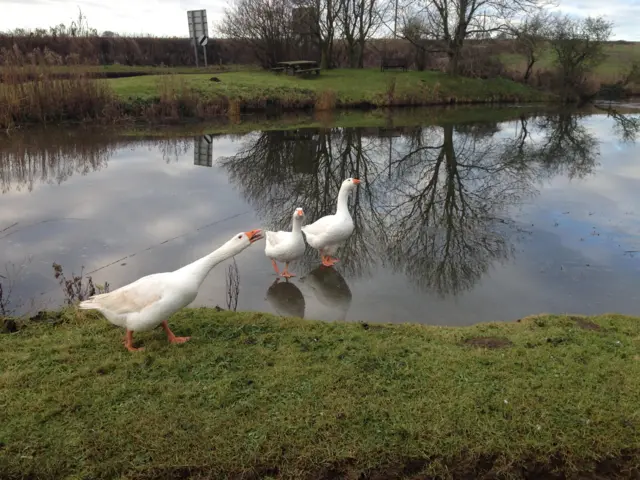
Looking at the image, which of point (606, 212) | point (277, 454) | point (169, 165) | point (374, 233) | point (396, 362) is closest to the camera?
point (277, 454)

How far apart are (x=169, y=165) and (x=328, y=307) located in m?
10.0

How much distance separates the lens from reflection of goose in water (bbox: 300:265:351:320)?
662 cm

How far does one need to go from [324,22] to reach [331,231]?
35406mm

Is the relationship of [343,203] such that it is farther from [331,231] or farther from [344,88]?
[344,88]

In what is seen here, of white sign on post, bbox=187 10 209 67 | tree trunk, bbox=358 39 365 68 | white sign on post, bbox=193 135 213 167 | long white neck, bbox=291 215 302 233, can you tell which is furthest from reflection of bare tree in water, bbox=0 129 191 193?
tree trunk, bbox=358 39 365 68

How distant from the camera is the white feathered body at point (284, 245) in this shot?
7.35m

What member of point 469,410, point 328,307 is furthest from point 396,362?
point 328,307

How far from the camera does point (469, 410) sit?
3.97 m

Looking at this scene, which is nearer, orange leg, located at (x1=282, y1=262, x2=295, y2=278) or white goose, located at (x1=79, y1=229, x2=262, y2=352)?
white goose, located at (x1=79, y1=229, x2=262, y2=352)

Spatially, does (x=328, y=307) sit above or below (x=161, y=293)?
below

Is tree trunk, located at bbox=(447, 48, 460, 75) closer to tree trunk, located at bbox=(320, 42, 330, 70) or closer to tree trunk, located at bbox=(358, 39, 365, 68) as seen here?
tree trunk, located at bbox=(358, 39, 365, 68)

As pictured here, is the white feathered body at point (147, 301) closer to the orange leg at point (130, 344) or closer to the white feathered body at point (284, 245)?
the orange leg at point (130, 344)

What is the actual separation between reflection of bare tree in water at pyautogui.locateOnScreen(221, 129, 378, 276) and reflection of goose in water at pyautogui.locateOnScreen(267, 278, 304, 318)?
1.13 metres

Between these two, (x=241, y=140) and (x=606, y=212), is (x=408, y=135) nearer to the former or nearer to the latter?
(x=241, y=140)
